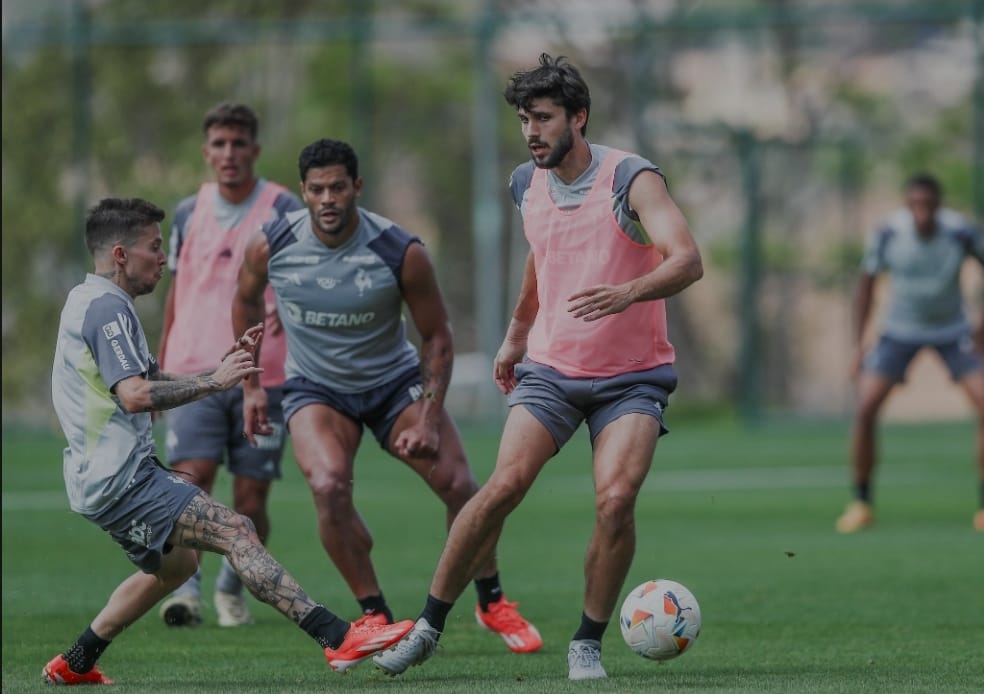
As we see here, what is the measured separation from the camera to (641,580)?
1057 cm

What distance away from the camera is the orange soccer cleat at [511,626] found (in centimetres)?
826

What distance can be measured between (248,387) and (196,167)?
16.2 meters

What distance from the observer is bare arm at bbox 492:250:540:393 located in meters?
8.01

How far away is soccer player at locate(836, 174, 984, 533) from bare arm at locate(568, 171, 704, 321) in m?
6.57

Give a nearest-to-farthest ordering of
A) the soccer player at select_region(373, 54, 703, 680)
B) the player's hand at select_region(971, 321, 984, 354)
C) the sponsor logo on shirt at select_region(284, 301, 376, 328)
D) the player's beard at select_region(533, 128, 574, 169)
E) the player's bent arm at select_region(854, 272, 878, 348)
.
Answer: the soccer player at select_region(373, 54, 703, 680), the player's beard at select_region(533, 128, 574, 169), the sponsor logo on shirt at select_region(284, 301, 376, 328), the player's bent arm at select_region(854, 272, 878, 348), the player's hand at select_region(971, 321, 984, 354)

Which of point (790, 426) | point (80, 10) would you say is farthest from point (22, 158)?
point (790, 426)

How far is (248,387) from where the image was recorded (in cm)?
864

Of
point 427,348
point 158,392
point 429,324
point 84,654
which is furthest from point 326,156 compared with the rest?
point 84,654

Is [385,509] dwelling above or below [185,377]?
below

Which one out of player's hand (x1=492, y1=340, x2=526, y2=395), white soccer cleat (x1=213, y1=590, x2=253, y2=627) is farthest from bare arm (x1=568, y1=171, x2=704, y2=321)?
white soccer cleat (x1=213, y1=590, x2=253, y2=627)

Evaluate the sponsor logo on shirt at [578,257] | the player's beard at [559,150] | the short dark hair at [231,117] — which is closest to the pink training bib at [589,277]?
the sponsor logo on shirt at [578,257]

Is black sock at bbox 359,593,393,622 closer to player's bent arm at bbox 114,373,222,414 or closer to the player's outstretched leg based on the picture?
the player's outstretched leg

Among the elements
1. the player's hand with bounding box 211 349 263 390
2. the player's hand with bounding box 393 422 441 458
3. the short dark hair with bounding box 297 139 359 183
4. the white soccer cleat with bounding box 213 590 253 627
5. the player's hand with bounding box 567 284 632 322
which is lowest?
the white soccer cleat with bounding box 213 590 253 627

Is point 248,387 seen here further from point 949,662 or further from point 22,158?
point 22,158
